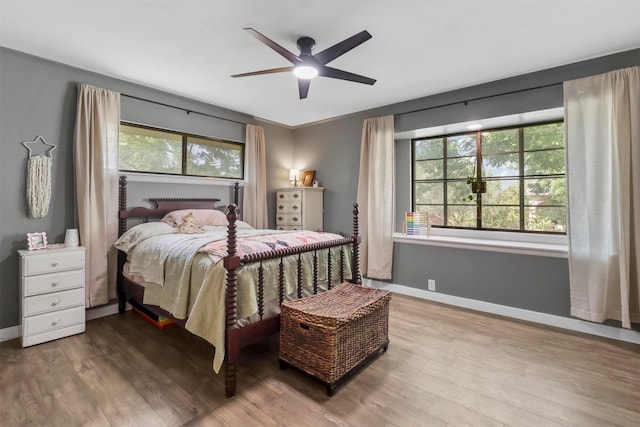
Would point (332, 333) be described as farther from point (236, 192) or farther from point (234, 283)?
point (236, 192)

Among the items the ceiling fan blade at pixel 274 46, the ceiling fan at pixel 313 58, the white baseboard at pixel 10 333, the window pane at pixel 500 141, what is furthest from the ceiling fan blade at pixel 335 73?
the white baseboard at pixel 10 333

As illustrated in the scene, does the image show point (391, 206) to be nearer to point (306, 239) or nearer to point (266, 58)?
point (306, 239)

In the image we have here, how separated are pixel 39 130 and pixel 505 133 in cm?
493

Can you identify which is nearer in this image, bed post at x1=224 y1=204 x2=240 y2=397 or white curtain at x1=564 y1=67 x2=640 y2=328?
bed post at x1=224 y1=204 x2=240 y2=397

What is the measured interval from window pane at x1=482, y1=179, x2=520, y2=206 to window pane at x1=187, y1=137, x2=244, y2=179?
134 inches

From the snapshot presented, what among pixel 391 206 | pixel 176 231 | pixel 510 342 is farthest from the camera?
pixel 391 206

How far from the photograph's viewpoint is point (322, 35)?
2.36m

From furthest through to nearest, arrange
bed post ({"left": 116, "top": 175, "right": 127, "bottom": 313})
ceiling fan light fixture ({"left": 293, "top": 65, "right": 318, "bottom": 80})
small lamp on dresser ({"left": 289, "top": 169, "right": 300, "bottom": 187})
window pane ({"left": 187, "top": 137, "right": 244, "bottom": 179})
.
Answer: small lamp on dresser ({"left": 289, "top": 169, "right": 300, "bottom": 187})
window pane ({"left": 187, "top": 137, "right": 244, "bottom": 179})
bed post ({"left": 116, "top": 175, "right": 127, "bottom": 313})
ceiling fan light fixture ({"left": 293, "top": 65, "right": 318, "bottom": 80})

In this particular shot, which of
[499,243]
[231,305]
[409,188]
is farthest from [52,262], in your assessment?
[499,243]

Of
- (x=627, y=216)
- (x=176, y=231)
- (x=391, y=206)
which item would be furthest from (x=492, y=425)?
(x=176, y=231)

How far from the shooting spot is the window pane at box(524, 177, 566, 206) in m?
3.28

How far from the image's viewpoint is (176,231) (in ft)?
10.5

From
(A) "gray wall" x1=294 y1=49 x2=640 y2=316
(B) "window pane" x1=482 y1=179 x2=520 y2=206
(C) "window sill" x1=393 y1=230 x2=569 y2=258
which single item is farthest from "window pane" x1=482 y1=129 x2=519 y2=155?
(C) "window sill" x1=393 y1=230 x2=569 y2=258

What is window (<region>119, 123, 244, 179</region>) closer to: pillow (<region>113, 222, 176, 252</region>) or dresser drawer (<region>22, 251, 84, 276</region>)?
pillow (<region>113, 222, 176, 252</region>)
